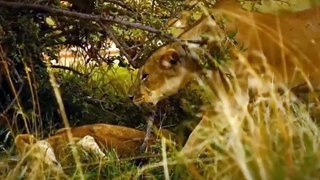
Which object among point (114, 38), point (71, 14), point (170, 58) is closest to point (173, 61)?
point (170, 58)

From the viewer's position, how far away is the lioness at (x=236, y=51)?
4.00 m

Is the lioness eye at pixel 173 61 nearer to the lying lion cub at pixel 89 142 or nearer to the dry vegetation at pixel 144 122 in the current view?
the dry vegetation at pixel 144 122

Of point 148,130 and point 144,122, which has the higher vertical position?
point 148,130

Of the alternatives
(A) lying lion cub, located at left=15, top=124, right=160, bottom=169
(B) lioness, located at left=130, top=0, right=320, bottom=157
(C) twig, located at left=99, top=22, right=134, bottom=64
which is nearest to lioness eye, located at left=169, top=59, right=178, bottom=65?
(B) lioness, located at left=130, top=0, right=320, bottom=157

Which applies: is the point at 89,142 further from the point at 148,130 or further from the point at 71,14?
the point at 71,14

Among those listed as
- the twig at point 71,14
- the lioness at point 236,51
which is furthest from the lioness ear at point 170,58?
the twig at point 71,14

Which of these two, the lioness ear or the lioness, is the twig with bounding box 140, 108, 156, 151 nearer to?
the lioness

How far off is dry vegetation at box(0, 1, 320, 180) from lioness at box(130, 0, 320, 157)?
10 cm

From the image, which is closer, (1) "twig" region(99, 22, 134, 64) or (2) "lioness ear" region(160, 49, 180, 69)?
(1) "twig" region(99, 22, 134, 64)

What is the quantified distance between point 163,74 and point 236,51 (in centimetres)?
72

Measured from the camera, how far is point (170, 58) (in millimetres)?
4398

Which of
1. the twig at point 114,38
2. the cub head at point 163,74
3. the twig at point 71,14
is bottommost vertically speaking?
the cub head at point 163,74

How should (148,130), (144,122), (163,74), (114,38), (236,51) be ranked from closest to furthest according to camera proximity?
(236,51) < (114,38) < (148,130) < (163,74) < (144,122)

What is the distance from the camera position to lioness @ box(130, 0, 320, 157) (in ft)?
13.1
